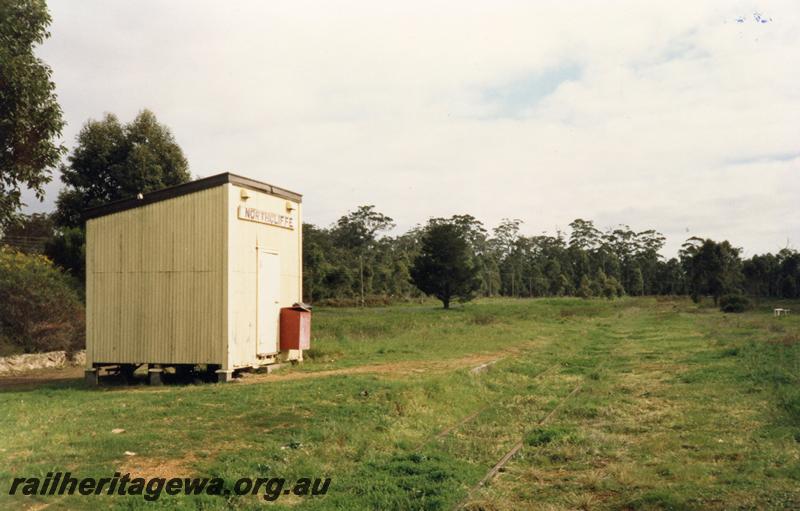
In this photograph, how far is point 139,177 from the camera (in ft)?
103

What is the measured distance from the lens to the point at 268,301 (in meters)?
16.8

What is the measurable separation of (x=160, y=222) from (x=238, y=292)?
2.44 meters

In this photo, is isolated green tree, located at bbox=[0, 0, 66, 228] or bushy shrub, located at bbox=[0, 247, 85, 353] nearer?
isolated green tree, located at bbox=[0, 0, 66, 228]

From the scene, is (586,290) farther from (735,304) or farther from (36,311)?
(36,311)

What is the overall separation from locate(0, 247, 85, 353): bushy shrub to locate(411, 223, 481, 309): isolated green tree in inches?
1418

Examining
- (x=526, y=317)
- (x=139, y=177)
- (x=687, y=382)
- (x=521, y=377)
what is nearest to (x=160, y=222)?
(x=521, y=377)

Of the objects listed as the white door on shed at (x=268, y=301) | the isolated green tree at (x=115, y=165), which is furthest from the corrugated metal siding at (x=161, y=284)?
the isolated green tree at (x=115, y=165)

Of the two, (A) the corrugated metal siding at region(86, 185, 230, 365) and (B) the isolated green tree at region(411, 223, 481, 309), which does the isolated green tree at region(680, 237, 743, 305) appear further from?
(A) the corrugated metal siding at region(86, 185, 230, 365)

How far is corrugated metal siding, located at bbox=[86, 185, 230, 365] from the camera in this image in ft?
48.5

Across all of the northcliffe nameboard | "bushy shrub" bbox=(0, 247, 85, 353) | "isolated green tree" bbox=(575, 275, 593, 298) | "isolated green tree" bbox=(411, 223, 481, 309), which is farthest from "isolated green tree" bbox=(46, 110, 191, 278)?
"isolated green tree" bbox=(575, 275, 593, 298)

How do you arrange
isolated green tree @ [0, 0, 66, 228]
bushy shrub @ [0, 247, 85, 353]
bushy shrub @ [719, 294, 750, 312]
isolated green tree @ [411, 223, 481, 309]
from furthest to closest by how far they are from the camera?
isolated green tree @ [411, 223, 481, 309] → bushy shrub @ [719, 294, 750, 312] → bushy shrub @ [0, 247, 85, 353] → isolated green tree @ [0, 0, 66, 228]

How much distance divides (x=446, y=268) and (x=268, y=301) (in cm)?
3805

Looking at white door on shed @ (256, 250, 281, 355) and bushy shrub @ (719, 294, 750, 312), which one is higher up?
white door on shed @ (256, 250, 281, 355)

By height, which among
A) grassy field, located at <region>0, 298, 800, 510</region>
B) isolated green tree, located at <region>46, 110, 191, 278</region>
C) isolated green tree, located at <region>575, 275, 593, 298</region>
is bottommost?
grassy field, located at <region>0, 298, 800, 510</region>
